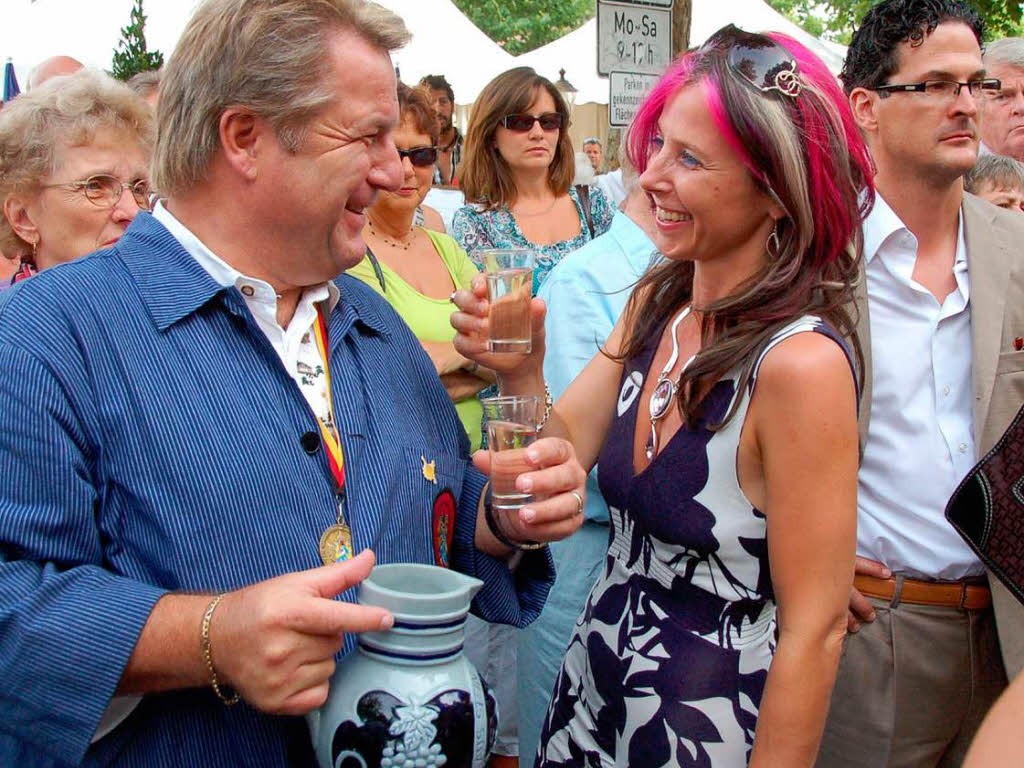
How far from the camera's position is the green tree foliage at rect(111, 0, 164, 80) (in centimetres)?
680

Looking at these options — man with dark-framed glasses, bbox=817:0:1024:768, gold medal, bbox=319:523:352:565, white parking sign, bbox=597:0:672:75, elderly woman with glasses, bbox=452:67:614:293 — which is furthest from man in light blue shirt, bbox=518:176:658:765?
white parking sign, bbox=597:0:672:75

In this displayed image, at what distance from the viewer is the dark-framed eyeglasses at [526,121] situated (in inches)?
207

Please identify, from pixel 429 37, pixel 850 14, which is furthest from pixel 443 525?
pixel 850 14

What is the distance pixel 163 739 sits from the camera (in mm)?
1681

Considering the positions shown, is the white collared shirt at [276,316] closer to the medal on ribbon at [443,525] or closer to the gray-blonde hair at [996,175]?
the medal on ribbon at [443,525]

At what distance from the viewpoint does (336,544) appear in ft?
6.14

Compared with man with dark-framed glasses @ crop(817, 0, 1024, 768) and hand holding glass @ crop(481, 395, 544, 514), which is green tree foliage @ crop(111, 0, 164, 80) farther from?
hand holding glass @ crop(481, 395, 544, 514)

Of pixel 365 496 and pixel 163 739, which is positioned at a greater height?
pixel 365 496

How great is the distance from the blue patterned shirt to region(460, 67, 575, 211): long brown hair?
3410 mm

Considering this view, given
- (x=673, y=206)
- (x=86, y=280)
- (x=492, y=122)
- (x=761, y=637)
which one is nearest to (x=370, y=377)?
(x=86, y=280)

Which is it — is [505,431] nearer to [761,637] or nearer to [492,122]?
[761,637]

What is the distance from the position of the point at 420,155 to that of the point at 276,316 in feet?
8.44

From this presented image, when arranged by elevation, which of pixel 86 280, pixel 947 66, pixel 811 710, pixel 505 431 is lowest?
pixel 811 710

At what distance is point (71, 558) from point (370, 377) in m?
0.76
